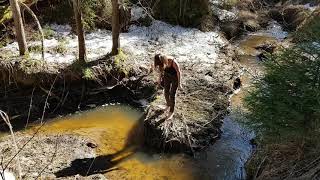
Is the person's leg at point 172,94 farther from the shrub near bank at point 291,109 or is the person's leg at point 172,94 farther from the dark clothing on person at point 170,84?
the shrub near bank at point 291,109

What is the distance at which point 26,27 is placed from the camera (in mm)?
14180

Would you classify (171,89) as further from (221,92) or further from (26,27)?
(26,27)

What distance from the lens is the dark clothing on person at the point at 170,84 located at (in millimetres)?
9938

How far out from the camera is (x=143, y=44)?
47.7 ft

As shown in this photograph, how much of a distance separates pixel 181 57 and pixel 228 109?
9.91 feet

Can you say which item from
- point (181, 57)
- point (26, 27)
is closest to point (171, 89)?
point (181, 57)

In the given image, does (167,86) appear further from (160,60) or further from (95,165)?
(95,165)

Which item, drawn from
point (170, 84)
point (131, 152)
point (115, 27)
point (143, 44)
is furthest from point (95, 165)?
point (143, 44)

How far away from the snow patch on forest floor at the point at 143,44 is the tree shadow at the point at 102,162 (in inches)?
144

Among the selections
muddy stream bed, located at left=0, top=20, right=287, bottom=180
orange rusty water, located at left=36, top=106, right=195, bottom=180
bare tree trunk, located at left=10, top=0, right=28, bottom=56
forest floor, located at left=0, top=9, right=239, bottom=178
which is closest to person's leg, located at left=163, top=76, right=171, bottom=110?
forest floor, located at left=0, top=9, right=239, bottom=178

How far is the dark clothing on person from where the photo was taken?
32.6 ft

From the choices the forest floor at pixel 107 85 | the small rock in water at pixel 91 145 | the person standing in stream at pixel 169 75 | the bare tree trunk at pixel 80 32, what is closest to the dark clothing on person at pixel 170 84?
the person standing in stream at pixel 169 75

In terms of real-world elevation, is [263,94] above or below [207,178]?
above

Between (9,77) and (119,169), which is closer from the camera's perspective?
(119,169)
